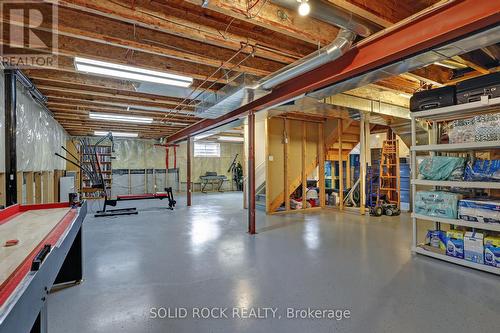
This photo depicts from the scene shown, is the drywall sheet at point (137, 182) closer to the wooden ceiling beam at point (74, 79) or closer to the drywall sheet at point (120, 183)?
the drywall sheet at point (120, 183)

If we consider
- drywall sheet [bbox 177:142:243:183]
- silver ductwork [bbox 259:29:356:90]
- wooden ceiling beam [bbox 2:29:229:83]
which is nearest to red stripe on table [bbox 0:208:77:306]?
wooden ceiling beam [bbox 2:29:229:83]

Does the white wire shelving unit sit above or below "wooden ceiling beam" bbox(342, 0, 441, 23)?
below

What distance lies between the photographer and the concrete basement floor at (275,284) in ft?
6.33

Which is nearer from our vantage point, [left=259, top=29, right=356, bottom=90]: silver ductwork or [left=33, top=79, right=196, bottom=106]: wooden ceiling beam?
[left=259, top=29, right=356, bottom=90]: silver ductwork

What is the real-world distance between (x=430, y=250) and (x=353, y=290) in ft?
5.25

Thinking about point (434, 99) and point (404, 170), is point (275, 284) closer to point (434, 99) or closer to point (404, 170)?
point (434, 99)

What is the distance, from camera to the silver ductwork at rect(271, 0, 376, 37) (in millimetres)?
1969

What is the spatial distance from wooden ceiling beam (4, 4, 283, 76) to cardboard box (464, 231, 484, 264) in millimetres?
3206

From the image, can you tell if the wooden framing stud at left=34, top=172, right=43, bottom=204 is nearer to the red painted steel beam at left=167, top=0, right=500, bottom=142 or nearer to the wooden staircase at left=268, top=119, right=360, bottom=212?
the wooden staircase at left=268, top=119, right=360, bottom=212

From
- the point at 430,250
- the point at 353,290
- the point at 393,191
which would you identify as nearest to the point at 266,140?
the point at 393,191

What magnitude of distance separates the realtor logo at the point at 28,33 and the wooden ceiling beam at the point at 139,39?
0.03 meters

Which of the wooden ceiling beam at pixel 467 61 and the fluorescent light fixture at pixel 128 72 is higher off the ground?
the wooden ceiling beam at pixel 467 61

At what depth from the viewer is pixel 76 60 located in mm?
3010

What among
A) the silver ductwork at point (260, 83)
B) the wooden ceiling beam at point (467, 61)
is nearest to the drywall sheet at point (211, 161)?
the silver ductwork at point (260, 83)
